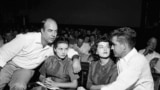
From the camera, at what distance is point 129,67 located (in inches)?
81.2

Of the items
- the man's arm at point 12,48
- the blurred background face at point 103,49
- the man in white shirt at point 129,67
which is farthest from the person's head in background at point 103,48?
the man's arm at point 12,48

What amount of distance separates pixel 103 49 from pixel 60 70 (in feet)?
1.99

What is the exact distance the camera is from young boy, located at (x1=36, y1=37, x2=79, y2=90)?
2680mm

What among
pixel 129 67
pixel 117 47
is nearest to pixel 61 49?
pixel 117 47

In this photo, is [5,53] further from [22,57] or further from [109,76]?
[109,76]

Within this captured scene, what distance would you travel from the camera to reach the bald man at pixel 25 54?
2.90 meters

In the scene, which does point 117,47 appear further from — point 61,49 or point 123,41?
point 61,49

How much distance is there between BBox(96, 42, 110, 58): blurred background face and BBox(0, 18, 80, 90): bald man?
0.62 metres

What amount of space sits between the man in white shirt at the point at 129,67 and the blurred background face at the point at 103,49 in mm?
338

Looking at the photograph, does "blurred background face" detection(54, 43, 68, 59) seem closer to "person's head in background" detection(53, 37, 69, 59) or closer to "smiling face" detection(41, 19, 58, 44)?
"person's head in background" detection(53, 37, 69, 59)

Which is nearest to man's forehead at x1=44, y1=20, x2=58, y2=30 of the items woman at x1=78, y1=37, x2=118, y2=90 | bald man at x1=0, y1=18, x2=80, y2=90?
bald man at x1=0, y1=18, x2=80, y2=90

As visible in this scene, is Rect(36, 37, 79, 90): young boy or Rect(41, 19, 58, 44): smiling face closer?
Rect(36, 37, 79, 90): young boy

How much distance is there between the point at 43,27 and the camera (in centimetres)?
297

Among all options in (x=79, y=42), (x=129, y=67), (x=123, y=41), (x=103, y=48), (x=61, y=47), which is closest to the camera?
(x=129, y=67)
